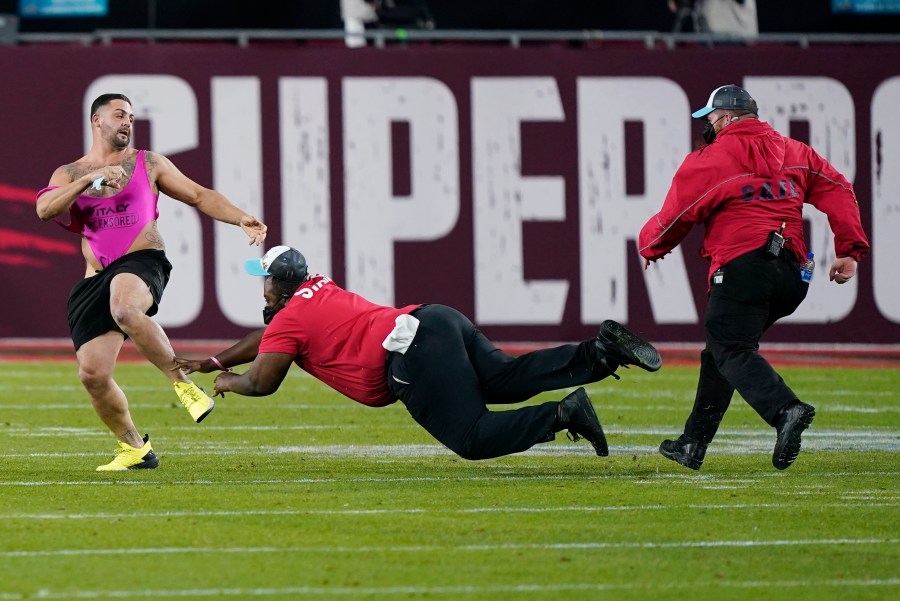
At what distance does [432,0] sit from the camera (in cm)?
2027

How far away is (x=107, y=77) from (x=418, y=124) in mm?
3398

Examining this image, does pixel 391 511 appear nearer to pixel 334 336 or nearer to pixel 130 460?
pixel 334 336

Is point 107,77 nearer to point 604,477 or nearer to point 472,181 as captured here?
point 472,181

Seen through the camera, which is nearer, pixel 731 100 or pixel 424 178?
pixel 731 100

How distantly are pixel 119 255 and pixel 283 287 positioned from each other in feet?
3.41

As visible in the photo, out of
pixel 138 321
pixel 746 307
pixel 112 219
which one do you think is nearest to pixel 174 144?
pixel 112 219

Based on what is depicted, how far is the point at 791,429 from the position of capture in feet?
27.6

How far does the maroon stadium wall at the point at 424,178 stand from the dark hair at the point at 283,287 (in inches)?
358

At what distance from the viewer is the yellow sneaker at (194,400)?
9.11m

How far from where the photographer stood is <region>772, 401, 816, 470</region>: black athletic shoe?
841cm

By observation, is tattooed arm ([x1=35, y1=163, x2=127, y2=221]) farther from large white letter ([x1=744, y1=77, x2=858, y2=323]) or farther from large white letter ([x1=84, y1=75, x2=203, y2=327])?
large white letter ([x1=744, y1=77, x2=858, y2=323])

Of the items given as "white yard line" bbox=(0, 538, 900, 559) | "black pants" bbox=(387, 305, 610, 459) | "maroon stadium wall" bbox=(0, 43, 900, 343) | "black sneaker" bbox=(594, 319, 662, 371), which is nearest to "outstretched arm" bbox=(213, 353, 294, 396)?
"black pants" bbox=(387, 305, 610, 459)

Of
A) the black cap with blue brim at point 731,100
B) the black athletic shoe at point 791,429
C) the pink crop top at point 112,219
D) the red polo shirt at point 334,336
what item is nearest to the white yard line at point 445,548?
the black athletic shoe at point 791,429

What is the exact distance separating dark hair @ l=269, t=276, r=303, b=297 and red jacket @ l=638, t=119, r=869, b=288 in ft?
6.16
